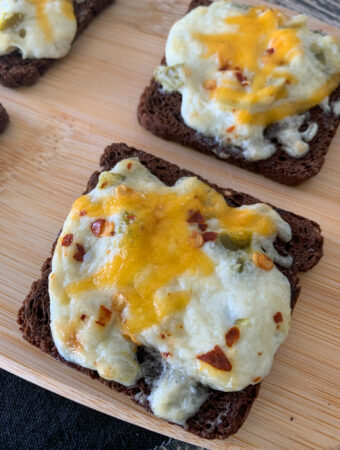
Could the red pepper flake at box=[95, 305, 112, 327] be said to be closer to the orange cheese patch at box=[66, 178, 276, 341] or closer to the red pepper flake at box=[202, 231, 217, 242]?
the orange cheese patch at box=[66, 178, 276, 341]

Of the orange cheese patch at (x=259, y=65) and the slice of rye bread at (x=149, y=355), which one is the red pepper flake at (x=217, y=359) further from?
the orange cheese patch at (x=259, y=65)

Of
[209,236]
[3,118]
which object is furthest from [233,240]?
[3,118]

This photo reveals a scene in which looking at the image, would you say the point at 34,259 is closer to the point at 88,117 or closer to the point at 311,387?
the point at 88,117

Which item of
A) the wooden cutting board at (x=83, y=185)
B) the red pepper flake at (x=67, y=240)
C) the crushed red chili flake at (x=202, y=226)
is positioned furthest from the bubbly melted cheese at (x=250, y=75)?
the red pepper flake at (x=67, y=240)

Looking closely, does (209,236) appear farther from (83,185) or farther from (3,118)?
(3,118)

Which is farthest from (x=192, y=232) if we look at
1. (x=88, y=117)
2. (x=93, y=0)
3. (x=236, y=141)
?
(x=93, y=0)

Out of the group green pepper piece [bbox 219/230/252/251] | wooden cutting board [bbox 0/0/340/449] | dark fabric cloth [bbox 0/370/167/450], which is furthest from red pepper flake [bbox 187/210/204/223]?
dark fabric cloth [bbox 0/370/167/450]

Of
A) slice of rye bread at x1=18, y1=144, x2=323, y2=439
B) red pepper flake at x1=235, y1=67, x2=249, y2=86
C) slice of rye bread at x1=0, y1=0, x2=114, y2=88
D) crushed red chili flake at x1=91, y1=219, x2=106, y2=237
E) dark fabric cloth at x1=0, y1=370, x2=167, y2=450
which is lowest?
dark fabric cloth at x1=0, y1=370, x2=167, y2=450
